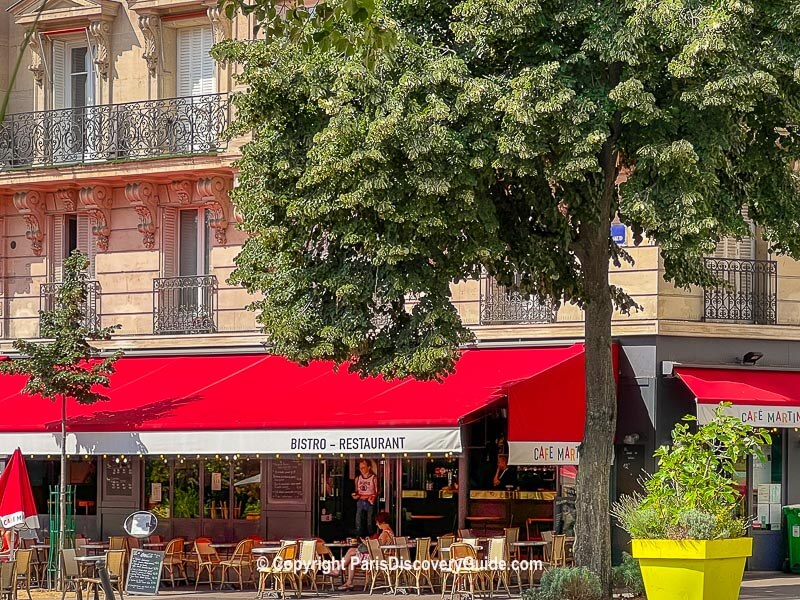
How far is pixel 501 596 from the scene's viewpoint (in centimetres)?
2325

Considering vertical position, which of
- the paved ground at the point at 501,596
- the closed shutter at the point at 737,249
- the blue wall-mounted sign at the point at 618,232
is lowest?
the paved ground at the point at 501,596

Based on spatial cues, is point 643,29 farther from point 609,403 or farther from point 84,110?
point 84,110

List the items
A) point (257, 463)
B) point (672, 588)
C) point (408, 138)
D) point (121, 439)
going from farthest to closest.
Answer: point (257, 463)
point (121, 439)
point (408, 138)
point (672, 588)

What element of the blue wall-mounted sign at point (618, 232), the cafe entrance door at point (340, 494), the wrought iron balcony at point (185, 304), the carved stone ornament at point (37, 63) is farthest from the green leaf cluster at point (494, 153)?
the carved stone ornament at point (37, 63)

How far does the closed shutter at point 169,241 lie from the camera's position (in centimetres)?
2783

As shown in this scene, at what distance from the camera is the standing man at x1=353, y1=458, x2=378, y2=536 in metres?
26.2

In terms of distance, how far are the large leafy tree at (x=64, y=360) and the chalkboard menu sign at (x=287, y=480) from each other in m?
3.24

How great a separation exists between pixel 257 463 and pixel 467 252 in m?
9.52

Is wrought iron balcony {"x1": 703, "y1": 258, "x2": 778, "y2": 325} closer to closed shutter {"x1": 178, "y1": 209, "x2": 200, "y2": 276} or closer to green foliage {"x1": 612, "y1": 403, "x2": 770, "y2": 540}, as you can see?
green foliage {"x1": 612, "y1": 403, "x2": 770, "y2": 540}

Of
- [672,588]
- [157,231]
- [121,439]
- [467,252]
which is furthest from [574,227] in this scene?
[157,231]

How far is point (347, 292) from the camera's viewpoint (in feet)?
62.3

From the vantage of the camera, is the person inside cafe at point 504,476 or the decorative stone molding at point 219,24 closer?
the person inside cafe at point 504,476

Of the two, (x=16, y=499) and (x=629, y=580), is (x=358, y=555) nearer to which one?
(x=16, y=499)

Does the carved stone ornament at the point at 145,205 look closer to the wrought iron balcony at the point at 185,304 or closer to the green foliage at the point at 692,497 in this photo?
the wrought iron balcony at the point at 185,304
